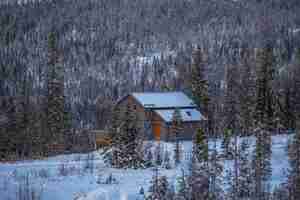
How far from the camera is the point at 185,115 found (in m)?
55.0

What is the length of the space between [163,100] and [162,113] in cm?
334

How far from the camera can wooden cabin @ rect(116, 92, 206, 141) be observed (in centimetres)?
5369

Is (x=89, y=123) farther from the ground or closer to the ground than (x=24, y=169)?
closer to the ground

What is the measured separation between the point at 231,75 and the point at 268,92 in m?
10.0

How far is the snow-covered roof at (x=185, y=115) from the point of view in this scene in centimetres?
5380

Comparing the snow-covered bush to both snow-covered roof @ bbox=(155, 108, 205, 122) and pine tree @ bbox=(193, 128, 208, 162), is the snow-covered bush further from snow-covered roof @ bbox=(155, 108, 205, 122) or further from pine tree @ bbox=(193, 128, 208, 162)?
snow-covered roof @ bbox=(155, 108, 205, 122)

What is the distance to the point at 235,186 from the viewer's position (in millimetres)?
19344

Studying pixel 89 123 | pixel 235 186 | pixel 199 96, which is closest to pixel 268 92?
pixel 199 96

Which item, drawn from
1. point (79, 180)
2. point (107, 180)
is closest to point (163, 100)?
point (107, 180)

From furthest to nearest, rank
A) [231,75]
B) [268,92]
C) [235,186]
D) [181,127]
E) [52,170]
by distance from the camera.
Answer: [231,75]
[268,92]
[181,127]
[52,170]
[235,186]

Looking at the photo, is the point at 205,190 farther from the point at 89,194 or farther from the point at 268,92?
the point at 268,92

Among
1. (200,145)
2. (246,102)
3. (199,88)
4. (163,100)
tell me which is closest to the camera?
(200,145)

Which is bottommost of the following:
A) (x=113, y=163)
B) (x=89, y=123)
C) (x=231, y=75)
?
(x=89, y=123)

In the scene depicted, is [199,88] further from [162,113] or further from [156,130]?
[156,130]
